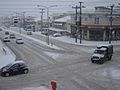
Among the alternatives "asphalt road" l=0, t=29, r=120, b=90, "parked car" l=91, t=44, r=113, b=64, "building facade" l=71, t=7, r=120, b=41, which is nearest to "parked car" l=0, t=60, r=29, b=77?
"asphalt road" l=0, t=29, r=120, b=90

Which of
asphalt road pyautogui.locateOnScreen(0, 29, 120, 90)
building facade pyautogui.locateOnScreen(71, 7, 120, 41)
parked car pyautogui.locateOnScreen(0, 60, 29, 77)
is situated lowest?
asphalt road pyautogui.locateOnScreen(0, 29, 120, 90)

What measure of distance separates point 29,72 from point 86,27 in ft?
113

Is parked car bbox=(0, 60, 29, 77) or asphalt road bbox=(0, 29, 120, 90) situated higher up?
parked car bbox=(0, 60, 29, 77)

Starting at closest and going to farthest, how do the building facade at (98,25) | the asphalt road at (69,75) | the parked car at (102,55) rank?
1. the asphalt road at (69,75)
2. the parked car at (102,55)
3. the building facade at (98,25)

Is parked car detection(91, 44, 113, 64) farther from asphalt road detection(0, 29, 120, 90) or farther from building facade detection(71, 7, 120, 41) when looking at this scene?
building facade detection(71, 7, 120, 41)

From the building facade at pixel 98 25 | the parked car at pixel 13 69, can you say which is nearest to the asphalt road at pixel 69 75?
the parked car at pixel 13 69

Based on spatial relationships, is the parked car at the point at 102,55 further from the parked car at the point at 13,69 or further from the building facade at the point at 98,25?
the building facade at the point at 98,25

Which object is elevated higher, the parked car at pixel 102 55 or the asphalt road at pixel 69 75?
the parked car at pixel 102 55

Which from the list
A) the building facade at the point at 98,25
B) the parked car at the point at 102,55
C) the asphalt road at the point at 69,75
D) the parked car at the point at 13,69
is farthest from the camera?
the building facade at the point at 98,25

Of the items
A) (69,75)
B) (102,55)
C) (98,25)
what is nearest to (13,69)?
(69,75)

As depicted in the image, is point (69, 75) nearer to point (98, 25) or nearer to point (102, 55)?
point (102, 55)

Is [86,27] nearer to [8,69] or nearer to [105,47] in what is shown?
[105,47]

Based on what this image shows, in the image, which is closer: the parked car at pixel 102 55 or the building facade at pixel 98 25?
the parked car at pixel 102 55

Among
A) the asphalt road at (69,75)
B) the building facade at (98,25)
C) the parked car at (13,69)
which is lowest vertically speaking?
the asphalt road at (69,75)
